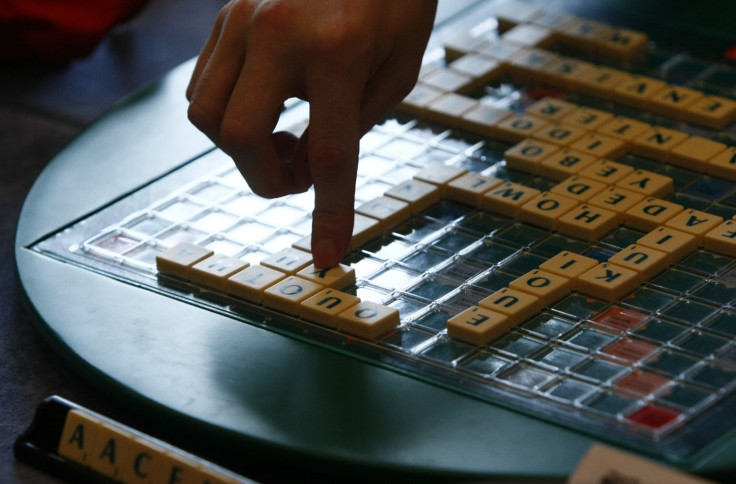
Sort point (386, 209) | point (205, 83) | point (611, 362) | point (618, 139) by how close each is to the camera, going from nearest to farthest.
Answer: point (611, 362)
point (205, 83)
point (386, 209)
point (618, 139)

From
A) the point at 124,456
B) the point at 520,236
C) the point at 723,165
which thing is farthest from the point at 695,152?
the point at 124,456

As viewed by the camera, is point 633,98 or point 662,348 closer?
point 662,348

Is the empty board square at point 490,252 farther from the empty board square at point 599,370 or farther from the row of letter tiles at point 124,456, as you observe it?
the row of letter tiles at point 124,456

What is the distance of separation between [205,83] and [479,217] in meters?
0.35

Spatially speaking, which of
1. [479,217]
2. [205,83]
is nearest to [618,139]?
[479,217]

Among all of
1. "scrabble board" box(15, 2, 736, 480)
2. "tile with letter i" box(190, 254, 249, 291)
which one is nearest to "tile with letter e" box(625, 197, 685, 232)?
"scrabble board" box(15, 2, 736, 480)

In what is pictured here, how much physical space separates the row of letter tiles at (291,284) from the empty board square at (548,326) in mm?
129

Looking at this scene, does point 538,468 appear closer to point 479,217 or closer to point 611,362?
point 611,362

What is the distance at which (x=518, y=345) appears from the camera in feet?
3.35

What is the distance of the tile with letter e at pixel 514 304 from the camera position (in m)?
1.04

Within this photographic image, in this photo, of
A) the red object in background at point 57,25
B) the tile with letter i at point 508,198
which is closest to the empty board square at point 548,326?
the tile with letter i at point 508,198

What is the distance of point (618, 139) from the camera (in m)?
1.36

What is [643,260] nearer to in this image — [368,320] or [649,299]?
[649,299]

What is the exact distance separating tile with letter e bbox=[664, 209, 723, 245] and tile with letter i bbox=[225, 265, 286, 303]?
1.37ft
